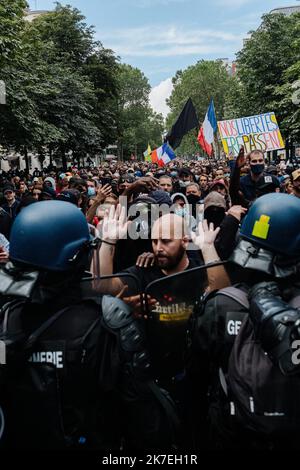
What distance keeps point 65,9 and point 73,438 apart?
125 feet

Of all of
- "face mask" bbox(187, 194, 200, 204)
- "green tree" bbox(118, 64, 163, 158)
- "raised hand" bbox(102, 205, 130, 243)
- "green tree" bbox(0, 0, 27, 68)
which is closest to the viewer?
"raised hand" bbox(102, 205, 130, 243)

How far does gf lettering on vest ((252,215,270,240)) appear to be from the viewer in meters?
2.09

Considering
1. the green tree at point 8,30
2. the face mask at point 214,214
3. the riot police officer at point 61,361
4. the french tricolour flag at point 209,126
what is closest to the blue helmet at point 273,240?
the riot police officer at point 61,361

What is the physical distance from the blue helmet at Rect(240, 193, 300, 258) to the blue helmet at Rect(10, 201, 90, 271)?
0.69m

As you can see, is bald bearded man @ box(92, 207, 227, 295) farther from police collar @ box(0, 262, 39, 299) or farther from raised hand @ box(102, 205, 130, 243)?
police collar @ box(0, 262, 39, 299)

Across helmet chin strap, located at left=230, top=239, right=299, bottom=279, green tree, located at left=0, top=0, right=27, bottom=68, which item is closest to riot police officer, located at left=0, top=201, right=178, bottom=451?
helmet chin strap, located at left=230, top=239, right=299, bottom=279

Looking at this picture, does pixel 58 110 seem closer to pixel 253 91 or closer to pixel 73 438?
pixel 253 91

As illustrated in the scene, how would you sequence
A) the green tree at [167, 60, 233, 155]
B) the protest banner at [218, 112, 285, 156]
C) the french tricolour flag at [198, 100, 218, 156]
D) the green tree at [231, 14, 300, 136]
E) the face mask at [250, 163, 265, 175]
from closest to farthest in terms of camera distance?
the face mask at [250, 163, 265, 175], the protest banner at [218, 112, 285, 156], the french tricolour flag at [198, 100, 218, 156], the green tree at [231, 14, 300, 136], the green tree at [167, 60, 233, 155]

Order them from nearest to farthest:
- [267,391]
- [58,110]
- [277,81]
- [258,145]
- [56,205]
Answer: [267,391] → [56,205] → [258,145] → [58,110] → [277,81]

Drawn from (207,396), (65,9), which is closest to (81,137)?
(65,9)

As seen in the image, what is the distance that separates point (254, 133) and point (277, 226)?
1233cm

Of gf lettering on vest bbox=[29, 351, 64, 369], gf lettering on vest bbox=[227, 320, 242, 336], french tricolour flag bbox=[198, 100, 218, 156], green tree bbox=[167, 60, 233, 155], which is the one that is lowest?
gf lettering on vest bbox=[29, 351, 64, 369]

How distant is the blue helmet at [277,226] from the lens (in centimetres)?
206

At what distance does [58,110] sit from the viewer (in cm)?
2494
